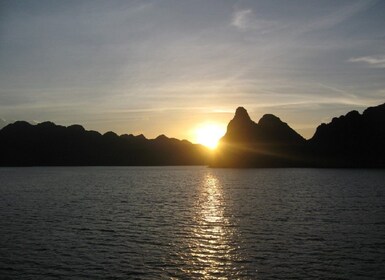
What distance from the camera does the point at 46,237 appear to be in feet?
146

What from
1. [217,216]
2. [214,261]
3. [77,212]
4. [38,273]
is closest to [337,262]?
[214,261]

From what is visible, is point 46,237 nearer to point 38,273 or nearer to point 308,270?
point 38,273

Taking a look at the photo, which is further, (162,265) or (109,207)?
(109,207)

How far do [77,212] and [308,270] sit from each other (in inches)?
1864

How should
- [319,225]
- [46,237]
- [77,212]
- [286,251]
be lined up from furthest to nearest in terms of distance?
[77,212]
[319,225]
[46,237]
[286,251]

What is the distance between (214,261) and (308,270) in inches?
320

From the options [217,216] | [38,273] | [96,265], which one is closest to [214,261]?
[96,265]

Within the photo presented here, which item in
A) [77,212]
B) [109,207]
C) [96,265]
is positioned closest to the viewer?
[96,265]

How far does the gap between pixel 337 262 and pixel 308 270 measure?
3934 millimetres

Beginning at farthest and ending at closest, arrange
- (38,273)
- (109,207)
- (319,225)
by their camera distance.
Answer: (109,207)
(319,225)
(38,273)

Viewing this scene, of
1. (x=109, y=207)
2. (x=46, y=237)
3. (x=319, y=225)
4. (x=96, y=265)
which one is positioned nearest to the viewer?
(x=96, y=265)

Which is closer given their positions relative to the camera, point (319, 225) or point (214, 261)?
point (214, 261)

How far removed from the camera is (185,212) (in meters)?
68.2

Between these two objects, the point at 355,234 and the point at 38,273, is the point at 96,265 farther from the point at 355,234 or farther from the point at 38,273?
the point at 355,234
